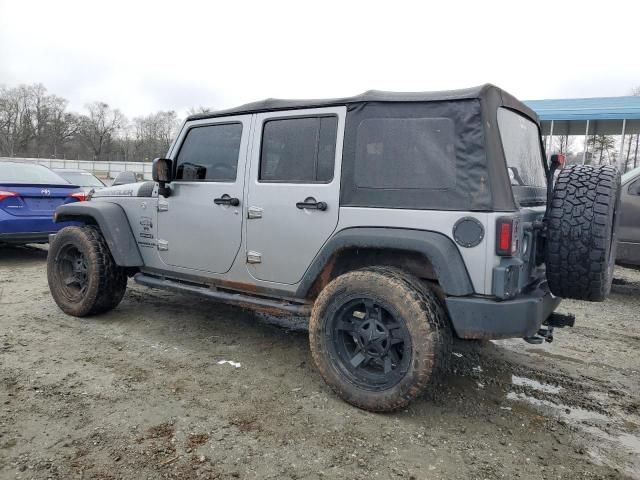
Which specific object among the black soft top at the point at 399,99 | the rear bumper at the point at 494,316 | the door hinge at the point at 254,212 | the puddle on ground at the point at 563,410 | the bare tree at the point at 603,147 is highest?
the bare tree at the point at 603,147

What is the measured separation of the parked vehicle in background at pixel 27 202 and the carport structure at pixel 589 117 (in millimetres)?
13593

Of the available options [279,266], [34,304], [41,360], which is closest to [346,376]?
[279,266]

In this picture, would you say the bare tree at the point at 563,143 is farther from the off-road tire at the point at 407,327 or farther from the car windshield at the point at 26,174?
the off-road tire at the point at 407,327

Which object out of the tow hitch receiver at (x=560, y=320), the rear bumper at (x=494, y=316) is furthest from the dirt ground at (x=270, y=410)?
the rear bumper at (x=494, y=316)

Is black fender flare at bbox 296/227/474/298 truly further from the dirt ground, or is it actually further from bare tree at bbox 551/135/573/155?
bare tree at bbox 551/135/573/155

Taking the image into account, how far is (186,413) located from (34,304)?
3044 millimetres

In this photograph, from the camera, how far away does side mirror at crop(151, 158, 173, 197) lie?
13.1 feet

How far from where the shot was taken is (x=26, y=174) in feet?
24.2

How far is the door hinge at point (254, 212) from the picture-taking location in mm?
3584

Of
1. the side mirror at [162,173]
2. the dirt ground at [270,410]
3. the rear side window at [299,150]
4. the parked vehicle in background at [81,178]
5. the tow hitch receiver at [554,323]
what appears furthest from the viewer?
the parked vehicle in background at [81,178]

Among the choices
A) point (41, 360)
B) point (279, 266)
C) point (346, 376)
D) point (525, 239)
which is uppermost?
point (525, 239)

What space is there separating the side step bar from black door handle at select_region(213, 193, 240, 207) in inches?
28.6

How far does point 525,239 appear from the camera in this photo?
294 cm

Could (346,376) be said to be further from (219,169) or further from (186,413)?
(219,169)
